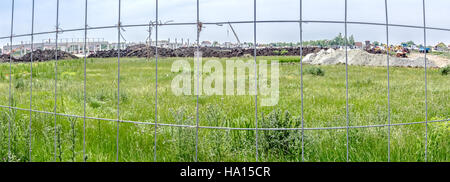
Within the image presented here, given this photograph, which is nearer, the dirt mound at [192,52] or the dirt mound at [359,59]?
the dirt mound at [192,52]

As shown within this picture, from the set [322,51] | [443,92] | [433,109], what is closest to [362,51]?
[322,51]

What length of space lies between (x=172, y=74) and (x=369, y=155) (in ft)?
33.2

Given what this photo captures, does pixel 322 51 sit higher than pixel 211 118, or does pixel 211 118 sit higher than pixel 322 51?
pixel 322 51

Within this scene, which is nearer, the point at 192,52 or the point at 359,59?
the point at 192,52

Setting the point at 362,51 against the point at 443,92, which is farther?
the point at 362,51

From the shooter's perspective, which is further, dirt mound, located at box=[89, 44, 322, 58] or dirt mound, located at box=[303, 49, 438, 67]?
dirt mound, located at box=[303, 49, 438, 67]

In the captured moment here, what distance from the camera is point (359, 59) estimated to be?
24438 mm

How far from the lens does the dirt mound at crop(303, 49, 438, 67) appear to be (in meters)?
21.7

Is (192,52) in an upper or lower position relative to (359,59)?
lower

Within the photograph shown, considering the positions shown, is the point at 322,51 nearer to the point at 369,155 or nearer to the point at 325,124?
the point at 325,124

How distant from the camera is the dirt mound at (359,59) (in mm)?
21656
